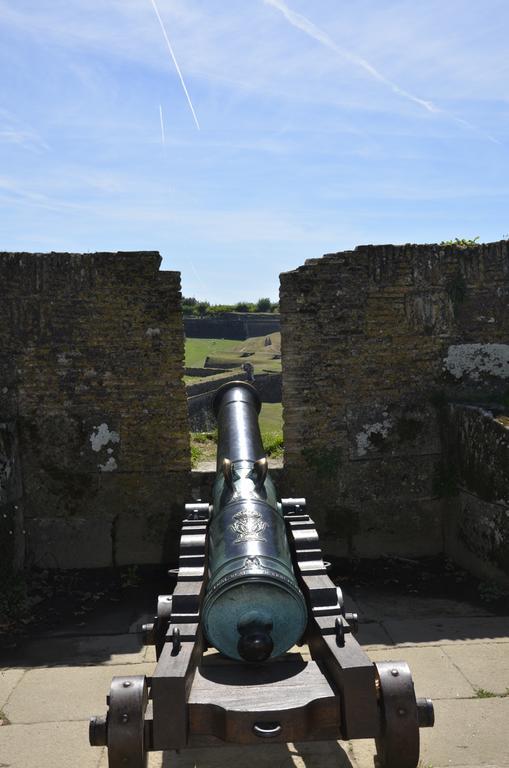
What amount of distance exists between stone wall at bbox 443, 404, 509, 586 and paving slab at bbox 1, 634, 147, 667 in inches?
140

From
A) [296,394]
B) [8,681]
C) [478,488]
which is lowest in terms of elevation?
[8,681]

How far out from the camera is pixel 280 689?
3406 mm

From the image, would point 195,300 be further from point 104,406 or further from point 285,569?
point 285,569

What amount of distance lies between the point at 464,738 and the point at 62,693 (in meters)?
2.75

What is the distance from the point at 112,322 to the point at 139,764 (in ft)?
16.9

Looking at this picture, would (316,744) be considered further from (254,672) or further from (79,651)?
(79,651)

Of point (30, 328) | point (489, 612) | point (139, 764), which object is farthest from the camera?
point (30, 328)

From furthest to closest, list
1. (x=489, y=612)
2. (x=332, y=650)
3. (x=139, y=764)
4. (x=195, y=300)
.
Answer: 1. (x=195, y=300)
2. (x=489, y=612)
3. (x=332, y=650)
4. (x=139, y=764)

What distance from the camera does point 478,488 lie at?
24.0 ft

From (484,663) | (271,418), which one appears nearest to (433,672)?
(484,663)

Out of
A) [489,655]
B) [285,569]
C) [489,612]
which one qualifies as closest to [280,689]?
[285,569]

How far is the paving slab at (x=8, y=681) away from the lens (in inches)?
196

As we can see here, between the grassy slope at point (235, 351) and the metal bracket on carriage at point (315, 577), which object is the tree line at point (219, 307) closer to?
the grassy slope at point (235, 351)

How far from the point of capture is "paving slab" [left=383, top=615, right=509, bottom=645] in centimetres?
582
